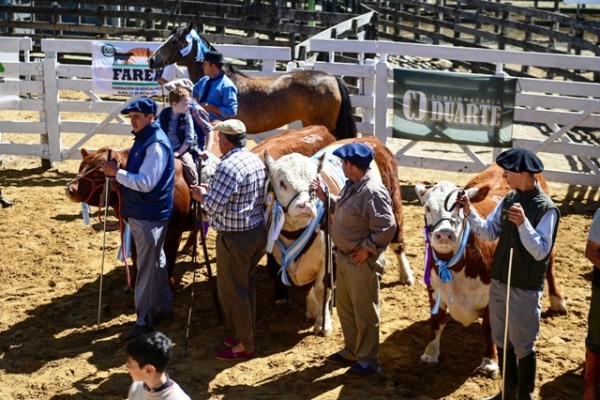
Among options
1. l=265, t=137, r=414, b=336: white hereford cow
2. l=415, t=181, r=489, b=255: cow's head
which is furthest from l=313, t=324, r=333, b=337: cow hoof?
l=415, t=181, r=489, b=255: cow's head

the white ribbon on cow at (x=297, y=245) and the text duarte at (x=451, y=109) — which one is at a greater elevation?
the text duarte at (x=451, y=109)

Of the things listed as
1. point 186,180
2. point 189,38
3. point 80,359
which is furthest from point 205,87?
point 80,359

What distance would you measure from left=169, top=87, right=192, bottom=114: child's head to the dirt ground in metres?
1.80

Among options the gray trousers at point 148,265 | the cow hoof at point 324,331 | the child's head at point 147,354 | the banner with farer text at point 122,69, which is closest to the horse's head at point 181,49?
the banner with farer text at point 122,69

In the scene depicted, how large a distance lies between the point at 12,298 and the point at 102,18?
15.0 metres

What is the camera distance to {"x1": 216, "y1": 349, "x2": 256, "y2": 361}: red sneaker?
292 inches

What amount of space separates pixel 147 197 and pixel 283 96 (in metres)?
5.18

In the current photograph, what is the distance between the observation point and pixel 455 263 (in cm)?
684

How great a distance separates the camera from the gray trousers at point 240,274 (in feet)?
23.6

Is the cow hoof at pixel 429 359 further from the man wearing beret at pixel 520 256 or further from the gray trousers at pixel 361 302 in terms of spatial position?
the man wearing beret at pixel 520 256

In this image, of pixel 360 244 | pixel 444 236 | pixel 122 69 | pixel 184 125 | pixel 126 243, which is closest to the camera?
pixel 444 236

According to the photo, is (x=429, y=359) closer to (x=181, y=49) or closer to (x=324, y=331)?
(x=324, y=331)

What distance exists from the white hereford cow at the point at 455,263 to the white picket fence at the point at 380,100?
526 centimetres

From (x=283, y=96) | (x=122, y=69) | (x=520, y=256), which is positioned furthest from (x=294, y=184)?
(x=122, y=69)
